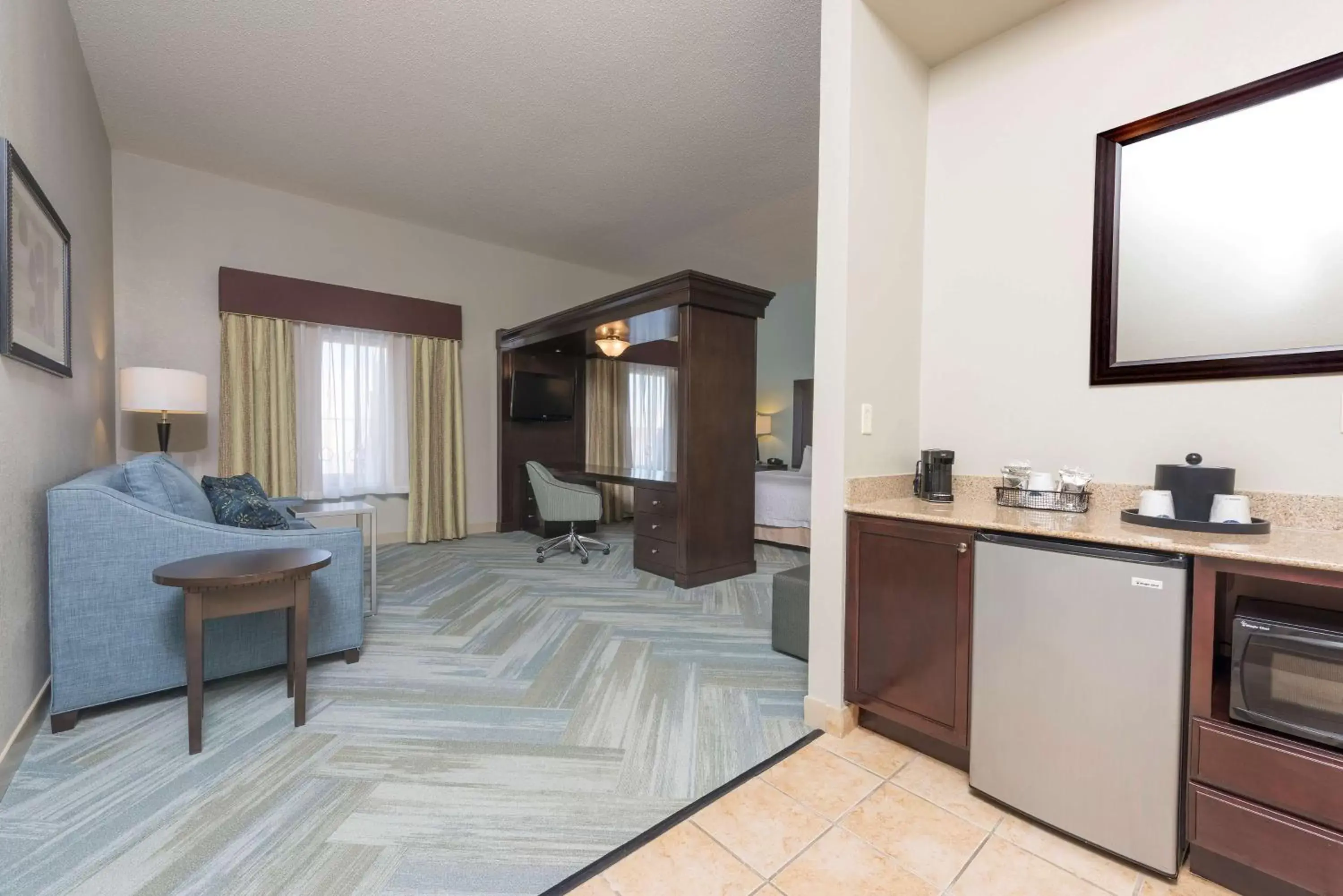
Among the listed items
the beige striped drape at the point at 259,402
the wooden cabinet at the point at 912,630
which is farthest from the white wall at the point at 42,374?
the wooden cabinet at the point at 912,630

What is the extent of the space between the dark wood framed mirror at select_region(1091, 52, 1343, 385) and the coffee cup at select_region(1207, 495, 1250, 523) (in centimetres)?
41

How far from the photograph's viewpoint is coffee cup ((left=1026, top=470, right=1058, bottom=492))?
1.84m

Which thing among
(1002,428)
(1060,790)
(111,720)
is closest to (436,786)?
(111,720)

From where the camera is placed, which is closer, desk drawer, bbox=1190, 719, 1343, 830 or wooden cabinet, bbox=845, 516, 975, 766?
desk drawer, bbox=1190, 719, 1343, 830

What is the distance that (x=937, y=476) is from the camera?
2066 millimetres

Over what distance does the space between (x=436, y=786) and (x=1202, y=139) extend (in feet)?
9.99

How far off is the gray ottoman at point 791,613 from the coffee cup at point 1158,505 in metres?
1.25

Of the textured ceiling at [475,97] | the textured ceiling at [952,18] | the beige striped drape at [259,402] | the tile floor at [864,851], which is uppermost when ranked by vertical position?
the textured ceiling at [475,97]

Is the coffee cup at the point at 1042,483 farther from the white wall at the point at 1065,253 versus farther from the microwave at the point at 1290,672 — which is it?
the microwave at the point at 1290,672

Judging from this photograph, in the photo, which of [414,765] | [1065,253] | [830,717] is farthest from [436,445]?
[1065,253]

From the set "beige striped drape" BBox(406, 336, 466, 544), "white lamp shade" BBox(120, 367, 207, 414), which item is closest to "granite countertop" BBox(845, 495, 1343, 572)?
"white lamp shade" BBox(120, 367, 207, 414)

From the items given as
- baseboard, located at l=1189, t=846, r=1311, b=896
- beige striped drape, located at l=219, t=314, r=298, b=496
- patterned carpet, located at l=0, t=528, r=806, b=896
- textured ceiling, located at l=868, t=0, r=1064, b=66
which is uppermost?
textured ceiling, located at l=868, t=0, r=1064, b=66

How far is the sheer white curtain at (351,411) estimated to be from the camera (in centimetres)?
453

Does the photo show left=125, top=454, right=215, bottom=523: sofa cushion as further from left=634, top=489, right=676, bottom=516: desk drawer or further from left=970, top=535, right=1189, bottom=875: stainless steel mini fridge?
left=970, top=535, right=1189, bottom=875: stainless steel mini fridge
